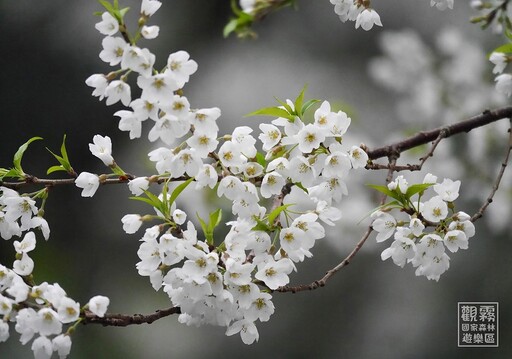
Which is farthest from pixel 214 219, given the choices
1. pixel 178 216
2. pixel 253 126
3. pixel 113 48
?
pixel 253 126

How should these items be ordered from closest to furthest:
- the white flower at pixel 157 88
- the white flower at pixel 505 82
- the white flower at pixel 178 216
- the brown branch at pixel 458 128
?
the white flower at pixel 157 88 → the white flower at pixel 178 216 → the white flower at pixel 505 82 → the brown branch at pixel 458 128

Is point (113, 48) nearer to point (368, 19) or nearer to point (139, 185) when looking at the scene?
point (139, 185)

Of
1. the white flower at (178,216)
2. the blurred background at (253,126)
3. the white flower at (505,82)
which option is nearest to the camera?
the white flower at (178,216)

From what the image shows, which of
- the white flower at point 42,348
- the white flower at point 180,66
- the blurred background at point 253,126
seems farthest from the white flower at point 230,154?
the blurred background at point 253,126

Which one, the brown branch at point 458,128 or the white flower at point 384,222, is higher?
the brown branch at point 458,128

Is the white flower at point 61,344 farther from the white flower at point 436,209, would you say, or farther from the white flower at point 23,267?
the white flower at point 436,209

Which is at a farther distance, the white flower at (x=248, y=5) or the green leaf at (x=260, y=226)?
the white flower at (x=248, y=5)

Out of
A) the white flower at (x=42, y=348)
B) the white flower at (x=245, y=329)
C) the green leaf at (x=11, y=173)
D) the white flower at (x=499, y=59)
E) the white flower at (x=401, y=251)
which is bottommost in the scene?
the white flower at (x=42, y=348)
